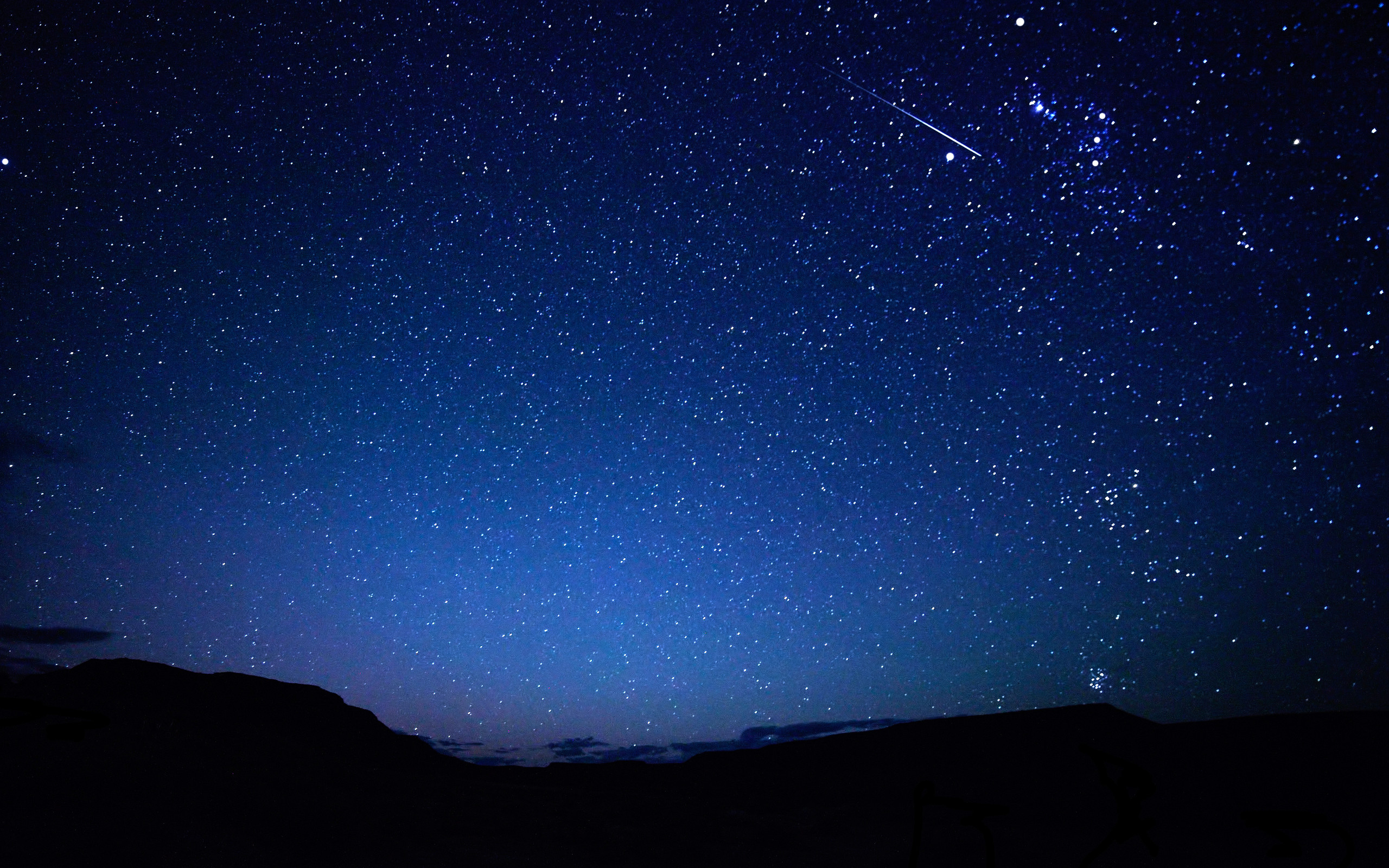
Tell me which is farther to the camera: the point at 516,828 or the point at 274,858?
the point at 516,828

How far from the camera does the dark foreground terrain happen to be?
66.6 feet

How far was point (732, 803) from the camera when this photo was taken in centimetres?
4478

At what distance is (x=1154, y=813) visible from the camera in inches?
1539

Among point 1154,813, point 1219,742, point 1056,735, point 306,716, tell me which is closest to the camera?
point 1154,813

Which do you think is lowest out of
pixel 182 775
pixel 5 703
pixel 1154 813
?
pixel 1154 813

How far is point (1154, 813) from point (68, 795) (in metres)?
48.3

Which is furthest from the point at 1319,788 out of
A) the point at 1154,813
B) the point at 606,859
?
the point at 606,859

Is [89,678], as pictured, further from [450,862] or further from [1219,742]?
[1219,742]

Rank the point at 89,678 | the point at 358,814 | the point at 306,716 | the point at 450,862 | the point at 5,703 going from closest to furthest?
the point at 5,703 < the point at 450,862 < the point at 358,814 < the point at 89,678 < the point at 306,716

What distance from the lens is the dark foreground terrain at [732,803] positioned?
20.3 metres

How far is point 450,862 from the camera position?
2038 centimetres

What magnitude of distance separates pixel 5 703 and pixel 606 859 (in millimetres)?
21254

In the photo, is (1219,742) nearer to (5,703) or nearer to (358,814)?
(358,814)

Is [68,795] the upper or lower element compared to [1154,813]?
upper
